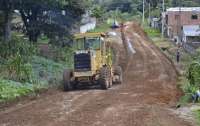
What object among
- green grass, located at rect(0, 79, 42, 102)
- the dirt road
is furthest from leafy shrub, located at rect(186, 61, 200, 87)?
green grass, located at rect(0, 79, 42, 102)

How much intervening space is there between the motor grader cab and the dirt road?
77 cm

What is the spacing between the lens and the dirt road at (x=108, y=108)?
19.2 meters

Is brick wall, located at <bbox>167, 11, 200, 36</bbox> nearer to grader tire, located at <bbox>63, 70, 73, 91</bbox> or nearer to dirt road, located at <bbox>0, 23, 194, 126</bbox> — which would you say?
dirt road, located at <bbox>0, 23, 194, 126</bbox>

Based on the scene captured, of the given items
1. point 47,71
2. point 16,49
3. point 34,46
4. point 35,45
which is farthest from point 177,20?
point 47,71

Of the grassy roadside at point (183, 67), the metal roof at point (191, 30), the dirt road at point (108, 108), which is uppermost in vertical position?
the metal roof at point (191, 30)

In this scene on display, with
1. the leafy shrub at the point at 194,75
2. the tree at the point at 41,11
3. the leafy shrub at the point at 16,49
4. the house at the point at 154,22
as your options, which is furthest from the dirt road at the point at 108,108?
the house at the point at 154,22

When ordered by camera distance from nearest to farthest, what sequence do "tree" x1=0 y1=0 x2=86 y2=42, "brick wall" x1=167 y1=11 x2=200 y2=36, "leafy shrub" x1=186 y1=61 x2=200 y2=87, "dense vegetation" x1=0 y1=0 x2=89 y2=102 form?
"leafy shrub" x1=186 y1=61 x2=200 y2=87
"dense vegetation" x1=0 y1=0 x2=89 y2=102
"tree" x1=0 y1=0 x2=86 y2=42
"brick wall" x1=167 y1=11 x2=200 y2=36

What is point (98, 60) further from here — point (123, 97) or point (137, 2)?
point (137, 2)

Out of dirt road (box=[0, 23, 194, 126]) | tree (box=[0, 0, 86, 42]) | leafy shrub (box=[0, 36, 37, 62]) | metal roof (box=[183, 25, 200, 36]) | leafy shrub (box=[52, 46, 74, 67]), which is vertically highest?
tree (box=[0, 0, 86, 42])

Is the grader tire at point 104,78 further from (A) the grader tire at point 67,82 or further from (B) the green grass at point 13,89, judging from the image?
(B) the green grass at point 13,89

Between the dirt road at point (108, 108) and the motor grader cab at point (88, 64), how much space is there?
77cm

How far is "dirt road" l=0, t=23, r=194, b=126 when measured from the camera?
1919cm

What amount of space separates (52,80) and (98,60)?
3803 mm

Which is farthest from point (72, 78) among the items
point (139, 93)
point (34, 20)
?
point (34, 20)
